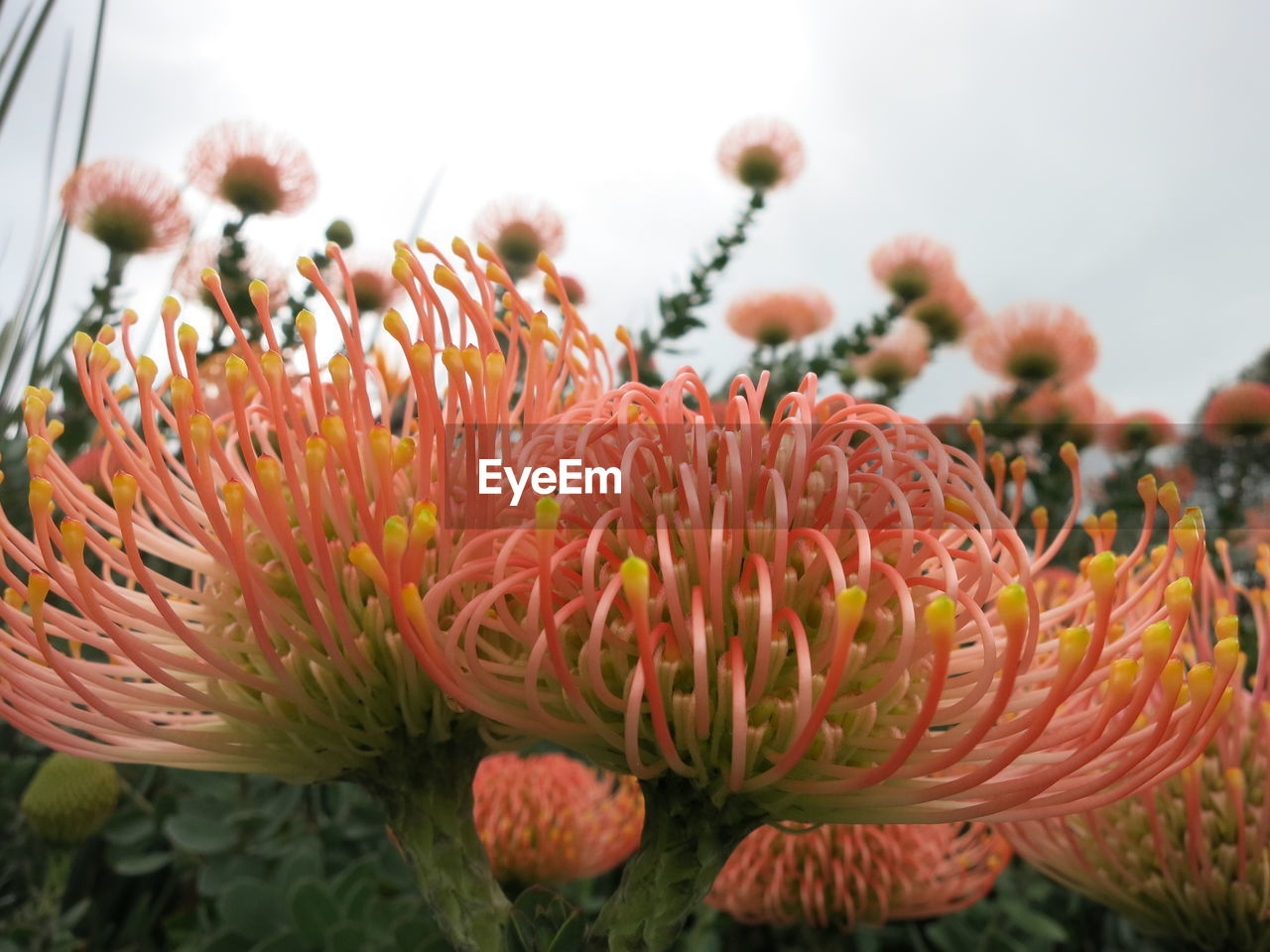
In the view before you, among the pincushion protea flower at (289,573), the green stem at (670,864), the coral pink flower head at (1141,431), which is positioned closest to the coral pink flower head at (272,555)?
the pincushion protea flower at (289,573)

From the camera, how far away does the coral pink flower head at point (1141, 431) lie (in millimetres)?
2834

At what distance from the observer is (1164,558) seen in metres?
0.52

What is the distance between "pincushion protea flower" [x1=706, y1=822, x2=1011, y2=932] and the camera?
1079mm

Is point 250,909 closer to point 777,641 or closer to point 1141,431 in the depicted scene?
point 777,641

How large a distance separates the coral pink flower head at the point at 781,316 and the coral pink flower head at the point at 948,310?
1.32ft

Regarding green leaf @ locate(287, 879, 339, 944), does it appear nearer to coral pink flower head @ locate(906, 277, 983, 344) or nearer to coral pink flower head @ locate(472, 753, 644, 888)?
coral pink flower head @ locate(472, 753, 644, 888)

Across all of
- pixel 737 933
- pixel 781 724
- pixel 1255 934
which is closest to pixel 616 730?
pixel 781 724

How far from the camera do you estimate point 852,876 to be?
1100 mm

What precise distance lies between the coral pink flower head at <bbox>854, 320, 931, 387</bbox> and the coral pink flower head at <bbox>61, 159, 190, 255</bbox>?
1.85 m

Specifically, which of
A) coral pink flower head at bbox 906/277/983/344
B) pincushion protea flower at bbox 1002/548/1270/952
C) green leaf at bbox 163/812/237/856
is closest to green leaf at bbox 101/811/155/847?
green leaf at bbox 163/812/237/856

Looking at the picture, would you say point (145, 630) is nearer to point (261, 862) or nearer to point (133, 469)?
point (133, 469)

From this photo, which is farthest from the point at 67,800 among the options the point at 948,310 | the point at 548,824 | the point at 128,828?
the point at 948,310

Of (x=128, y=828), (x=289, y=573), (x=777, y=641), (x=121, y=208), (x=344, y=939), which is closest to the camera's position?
(x=777, y=641)

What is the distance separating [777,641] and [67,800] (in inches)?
36.4
